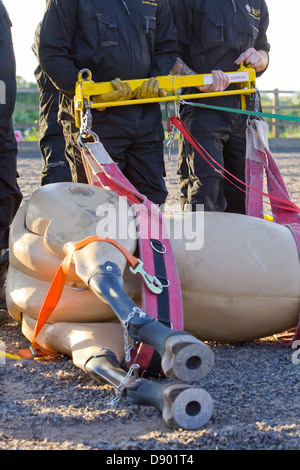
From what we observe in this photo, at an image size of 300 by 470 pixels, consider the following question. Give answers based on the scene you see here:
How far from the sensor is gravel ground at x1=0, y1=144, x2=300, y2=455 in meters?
1.85

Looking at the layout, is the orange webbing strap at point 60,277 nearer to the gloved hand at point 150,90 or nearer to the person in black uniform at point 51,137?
the gloved hand at point 150,90

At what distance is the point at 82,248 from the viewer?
7.68ft

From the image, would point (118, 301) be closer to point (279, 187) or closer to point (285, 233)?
point (285, 233)

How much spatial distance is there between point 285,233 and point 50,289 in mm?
1003

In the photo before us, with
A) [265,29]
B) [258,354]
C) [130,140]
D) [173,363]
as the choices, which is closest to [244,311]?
[258,354]

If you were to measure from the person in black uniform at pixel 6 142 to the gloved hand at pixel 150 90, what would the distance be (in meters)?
0.70

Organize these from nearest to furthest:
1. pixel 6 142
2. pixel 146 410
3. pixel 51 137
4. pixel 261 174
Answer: pixel 146 410, pixel 261 174, pixel 6 142, pixel 51 137

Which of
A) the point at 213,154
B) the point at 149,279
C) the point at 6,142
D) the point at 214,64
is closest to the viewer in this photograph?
the point at 149,279

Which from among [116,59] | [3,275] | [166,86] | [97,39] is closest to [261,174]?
[166,86]

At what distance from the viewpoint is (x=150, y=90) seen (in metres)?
3.51

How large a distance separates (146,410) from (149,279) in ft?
1.57

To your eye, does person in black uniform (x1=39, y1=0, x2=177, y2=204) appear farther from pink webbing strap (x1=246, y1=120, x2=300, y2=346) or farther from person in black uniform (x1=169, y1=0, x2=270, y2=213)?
pink webbing strap (x1=246, y1=120, x2=300, y2=346)

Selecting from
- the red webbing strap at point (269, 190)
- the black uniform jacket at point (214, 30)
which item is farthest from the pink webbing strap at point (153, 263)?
the black uniform jacket at point (214, 30)

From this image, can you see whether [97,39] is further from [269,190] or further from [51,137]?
[51,137]
